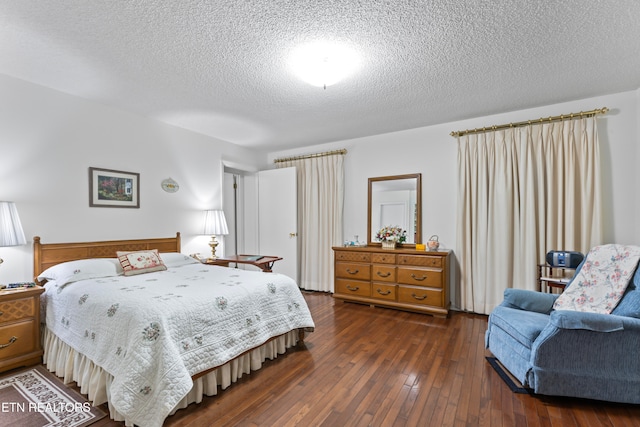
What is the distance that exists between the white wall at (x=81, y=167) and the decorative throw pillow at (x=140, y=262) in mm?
531

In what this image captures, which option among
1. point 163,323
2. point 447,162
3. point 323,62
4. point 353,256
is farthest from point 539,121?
point 163,323

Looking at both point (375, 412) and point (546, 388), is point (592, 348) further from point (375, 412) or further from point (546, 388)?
point (375, 412)

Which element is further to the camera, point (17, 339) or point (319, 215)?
point (319, 215)

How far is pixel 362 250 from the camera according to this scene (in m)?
4.16

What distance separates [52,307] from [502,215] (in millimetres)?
4660

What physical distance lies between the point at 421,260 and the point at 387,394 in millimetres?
2005

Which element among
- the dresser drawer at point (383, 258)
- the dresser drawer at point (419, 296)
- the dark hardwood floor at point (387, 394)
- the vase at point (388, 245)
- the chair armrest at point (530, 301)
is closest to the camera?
the dark hardwood floor at point (387, 394)

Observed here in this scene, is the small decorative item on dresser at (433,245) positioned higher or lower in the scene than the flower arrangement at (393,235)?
lower

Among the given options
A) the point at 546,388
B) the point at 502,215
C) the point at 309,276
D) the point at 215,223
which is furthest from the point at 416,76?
the point at 309,276

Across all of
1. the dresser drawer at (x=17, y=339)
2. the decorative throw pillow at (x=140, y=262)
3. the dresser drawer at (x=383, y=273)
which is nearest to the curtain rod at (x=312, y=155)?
the dresser drawer at (x=383, y=273)

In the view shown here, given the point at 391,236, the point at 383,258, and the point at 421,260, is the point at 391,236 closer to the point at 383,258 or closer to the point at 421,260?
the point at 383,258

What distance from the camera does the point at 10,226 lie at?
244 cm

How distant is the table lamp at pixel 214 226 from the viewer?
4152 millimetres

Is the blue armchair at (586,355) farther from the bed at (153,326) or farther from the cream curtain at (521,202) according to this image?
the bed at (153,326)
